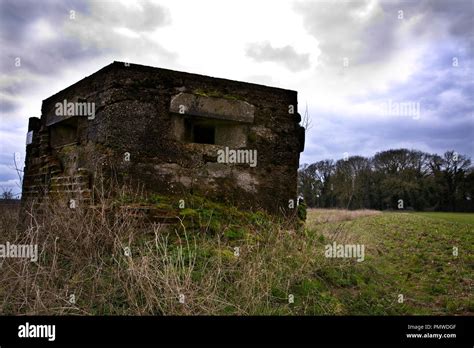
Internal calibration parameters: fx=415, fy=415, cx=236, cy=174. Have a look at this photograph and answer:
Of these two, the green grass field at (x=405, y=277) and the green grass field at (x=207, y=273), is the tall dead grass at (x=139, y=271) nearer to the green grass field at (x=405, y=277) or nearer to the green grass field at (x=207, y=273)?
the green grass field at (x=207, y=273)

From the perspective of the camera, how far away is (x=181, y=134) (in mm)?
6445

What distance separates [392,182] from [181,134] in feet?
60.4

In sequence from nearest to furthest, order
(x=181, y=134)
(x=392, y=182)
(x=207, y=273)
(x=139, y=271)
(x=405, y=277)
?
(x=139, y=271) < (x=207, y=273) < (x=181, y=134) < (x=405, y=277) < (x=392, y=182)

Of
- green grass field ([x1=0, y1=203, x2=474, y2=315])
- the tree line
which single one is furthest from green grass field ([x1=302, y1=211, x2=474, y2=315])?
the tree line

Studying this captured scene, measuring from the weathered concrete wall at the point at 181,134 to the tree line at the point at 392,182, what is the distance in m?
11.4

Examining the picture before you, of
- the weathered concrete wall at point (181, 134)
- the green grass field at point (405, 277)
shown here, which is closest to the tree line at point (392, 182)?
the green grass field at point (405, 277)

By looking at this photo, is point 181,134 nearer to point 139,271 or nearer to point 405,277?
point 139,271

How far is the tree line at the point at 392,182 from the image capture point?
19250 millimetres

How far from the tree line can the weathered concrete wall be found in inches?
448

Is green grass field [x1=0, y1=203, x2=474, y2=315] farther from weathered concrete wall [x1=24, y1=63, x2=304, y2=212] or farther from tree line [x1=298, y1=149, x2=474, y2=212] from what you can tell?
tree line [x1=298, y1=149, x2=474, y2=212]

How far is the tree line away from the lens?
19.2m

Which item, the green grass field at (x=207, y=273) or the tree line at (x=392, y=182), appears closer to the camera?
the green grass field at (x=207, y=273)

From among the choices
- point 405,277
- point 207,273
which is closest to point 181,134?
point 207,273
